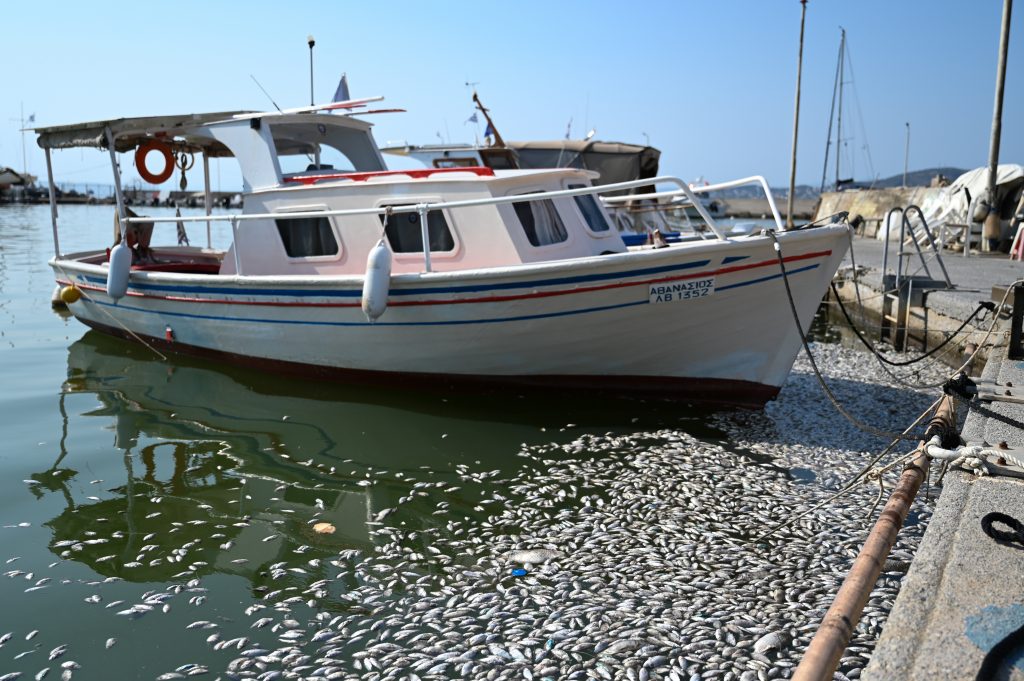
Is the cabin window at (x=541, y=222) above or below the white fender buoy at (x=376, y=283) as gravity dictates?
above

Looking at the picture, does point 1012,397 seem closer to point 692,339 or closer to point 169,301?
point 692,339

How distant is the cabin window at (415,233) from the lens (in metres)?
10.2

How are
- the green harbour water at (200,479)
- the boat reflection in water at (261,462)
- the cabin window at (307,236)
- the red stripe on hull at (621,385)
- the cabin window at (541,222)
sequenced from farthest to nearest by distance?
1. the cabin window at (307,236)
2. the cabin window at (541,222)
3. the red stripe on hull at (621,385)
4. the boat reflection in water at (261,462)
5. the green harbour water at (200,479)

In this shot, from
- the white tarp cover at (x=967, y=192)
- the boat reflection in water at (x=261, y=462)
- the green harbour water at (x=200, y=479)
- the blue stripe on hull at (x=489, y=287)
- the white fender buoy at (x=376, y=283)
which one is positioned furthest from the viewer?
the white tarp cover at (x=967, y=192)

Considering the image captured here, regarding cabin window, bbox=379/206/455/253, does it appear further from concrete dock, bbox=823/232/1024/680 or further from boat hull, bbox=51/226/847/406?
concrete dock, bbox=823/232/1024/680

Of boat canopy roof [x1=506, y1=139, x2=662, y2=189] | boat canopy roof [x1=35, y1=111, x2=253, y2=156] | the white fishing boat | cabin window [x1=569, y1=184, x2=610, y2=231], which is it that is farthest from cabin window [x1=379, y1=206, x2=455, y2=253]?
boat canopy roof [x1=506, y1=139, x2=662, y2=189]

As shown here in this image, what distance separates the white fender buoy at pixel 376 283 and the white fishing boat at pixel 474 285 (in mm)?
18

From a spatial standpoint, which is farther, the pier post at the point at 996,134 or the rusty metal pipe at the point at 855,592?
the pier post at the point at 996,134

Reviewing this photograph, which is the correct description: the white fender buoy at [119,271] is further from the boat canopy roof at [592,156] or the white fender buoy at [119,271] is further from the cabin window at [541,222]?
the boat canopy roof at [592,156]

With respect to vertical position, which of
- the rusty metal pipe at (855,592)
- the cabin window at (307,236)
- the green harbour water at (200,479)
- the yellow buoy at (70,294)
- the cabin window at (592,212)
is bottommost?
the green harbour water at (200,479)

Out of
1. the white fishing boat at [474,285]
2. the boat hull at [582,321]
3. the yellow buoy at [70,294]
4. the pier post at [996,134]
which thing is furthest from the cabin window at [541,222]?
the pier post at [996,134]

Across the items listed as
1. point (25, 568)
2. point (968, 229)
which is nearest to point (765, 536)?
point (25, 568)

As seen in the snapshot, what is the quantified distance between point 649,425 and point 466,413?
7.41 feet

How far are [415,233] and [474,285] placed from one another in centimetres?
135
